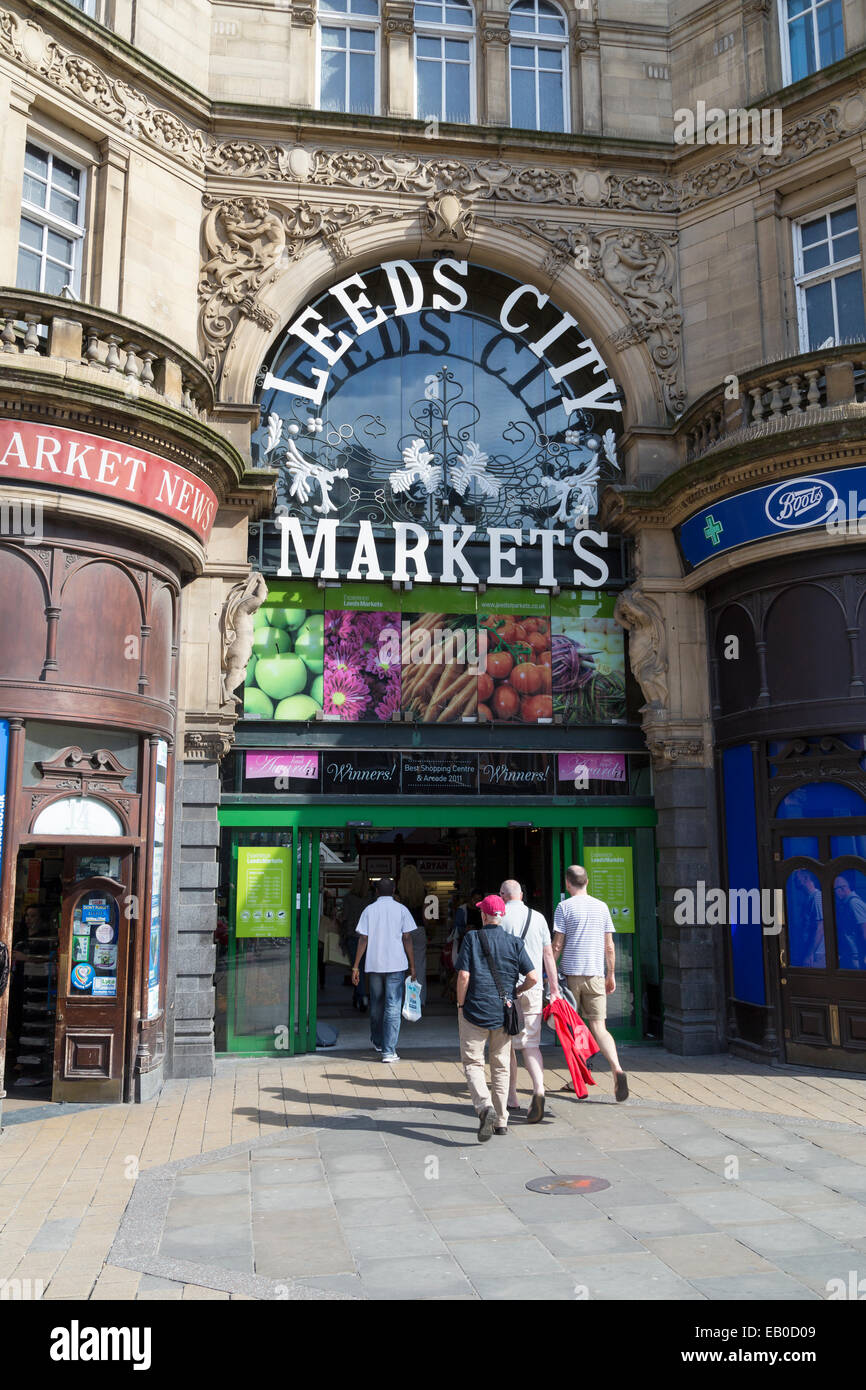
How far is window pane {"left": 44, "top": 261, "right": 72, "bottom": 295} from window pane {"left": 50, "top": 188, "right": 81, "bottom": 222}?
571 millimetres

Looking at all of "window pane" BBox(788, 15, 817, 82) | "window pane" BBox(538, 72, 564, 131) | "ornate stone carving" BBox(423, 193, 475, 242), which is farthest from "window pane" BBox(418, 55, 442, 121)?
"window pane" BBox(788, 15, 817, 82)

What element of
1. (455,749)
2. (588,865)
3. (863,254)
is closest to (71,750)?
(455,749)

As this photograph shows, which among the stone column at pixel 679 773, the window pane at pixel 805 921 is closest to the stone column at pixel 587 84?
the stone column at pixel 679 773

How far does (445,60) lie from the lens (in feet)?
46.7

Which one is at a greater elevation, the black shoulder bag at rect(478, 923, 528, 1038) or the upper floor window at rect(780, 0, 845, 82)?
the upper floor window at rect(780, 0, 845, 82)

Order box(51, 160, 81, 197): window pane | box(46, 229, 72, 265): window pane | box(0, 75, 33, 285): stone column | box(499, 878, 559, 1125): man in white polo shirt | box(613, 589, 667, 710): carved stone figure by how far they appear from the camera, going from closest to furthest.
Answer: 1. box(499, 878, 559, 1125): man in white polo shirt
2. box(0, 75, 33, 285): stone column
3. box(46, 229, 72, 265): window pane
4. box(51, 160, 81, 197): window pane
5. box(613, 589, 667, 710): carved stone figure

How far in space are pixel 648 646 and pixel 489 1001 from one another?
6.06m

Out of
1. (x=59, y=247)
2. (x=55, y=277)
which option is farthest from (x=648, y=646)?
(x=59, y=247)

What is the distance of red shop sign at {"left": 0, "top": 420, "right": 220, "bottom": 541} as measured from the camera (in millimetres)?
9461

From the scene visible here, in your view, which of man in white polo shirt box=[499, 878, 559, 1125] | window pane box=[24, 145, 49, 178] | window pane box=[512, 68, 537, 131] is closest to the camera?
man in white polo shirt box=[499, 878, 559, 1125]

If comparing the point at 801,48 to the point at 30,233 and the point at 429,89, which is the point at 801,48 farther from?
the point at 30,233

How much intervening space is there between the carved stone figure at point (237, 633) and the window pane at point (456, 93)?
704cm

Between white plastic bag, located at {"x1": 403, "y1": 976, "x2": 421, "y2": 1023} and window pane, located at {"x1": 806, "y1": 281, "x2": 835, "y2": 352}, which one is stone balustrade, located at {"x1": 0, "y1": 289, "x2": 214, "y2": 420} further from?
window pane, located at {"x1": 806, "y1": 281, "x2": 835, "y2": 352}

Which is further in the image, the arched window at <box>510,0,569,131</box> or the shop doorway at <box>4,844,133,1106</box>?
the arched window at <box>510,0,569,131</box>
